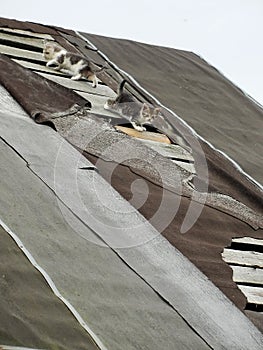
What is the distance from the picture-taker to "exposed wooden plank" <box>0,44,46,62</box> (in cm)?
463

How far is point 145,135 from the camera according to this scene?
4.19 metres

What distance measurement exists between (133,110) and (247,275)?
1.20 meters

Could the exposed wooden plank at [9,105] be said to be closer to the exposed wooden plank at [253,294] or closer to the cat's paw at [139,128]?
the cat's paw at [139,128]

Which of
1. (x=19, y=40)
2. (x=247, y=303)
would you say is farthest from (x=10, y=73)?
(x=247, y=303)

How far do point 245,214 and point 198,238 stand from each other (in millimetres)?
452

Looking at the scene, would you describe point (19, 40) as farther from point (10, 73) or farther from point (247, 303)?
point (247, 303)

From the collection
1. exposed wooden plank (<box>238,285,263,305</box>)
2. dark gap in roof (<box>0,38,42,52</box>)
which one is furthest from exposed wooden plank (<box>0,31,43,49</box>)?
exposed wooden plank (<box>238,285,263,305</box>)

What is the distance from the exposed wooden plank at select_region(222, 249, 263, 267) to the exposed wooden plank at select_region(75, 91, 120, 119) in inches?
40.6

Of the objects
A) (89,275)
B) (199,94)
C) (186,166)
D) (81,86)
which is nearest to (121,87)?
(81,86)

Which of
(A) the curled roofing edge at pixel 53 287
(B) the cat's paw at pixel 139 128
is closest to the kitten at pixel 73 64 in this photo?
(B) the cat's paw at pixel 139 128

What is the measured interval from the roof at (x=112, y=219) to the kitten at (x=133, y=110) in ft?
0.17

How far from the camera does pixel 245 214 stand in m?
3.76

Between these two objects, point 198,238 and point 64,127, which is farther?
point 64,127

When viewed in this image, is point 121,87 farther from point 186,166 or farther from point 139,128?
point 186,166
